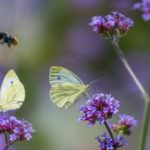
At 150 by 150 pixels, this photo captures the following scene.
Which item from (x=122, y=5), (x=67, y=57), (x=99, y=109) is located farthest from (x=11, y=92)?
(x=122, y=5)

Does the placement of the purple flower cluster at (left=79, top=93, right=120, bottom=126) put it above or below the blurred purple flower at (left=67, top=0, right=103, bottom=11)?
below

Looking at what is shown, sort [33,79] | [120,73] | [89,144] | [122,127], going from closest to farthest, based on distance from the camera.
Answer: [122,127] → [89,144] → [33,79] → [120,73]

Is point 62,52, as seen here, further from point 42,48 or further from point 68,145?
point 68,145

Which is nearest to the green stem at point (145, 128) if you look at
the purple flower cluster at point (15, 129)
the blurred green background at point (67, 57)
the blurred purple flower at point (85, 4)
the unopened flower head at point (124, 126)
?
the unopened flower head at point (124, 126)

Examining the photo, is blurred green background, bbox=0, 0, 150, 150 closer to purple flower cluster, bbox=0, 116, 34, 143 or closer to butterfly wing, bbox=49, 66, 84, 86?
butterfly wing, bbox=49, 66, 84, 86

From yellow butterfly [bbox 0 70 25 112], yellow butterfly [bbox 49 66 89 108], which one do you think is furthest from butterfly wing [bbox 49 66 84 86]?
yellow butterfly [bbox 0 70 25 112]

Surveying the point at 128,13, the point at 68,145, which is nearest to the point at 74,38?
the point at 128,13
